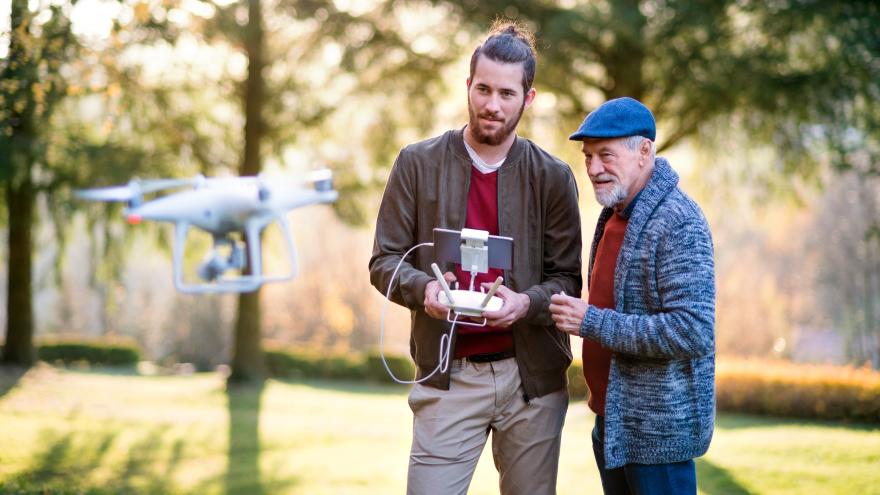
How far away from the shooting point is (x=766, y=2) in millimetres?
10109

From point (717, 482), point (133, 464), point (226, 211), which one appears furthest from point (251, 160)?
point (226, 211)

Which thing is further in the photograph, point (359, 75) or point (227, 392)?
point (227, 392)

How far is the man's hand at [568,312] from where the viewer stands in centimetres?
272

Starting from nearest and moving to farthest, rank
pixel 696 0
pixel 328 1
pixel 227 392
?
1. pixel 696 0
2. pixel 328 1
3. pixel 227 392

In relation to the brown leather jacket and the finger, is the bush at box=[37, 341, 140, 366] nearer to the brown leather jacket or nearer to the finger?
the brown leather jacket

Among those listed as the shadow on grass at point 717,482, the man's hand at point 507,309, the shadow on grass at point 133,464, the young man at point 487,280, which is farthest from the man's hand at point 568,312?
the shadow on grass at point 717,482

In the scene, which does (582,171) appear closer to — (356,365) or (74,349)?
(356,365)

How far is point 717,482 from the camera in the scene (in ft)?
23.9

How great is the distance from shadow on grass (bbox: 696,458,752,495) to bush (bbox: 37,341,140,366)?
61.5ft

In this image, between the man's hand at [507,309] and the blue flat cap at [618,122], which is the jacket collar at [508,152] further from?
Result: the man's hand at [507,309]

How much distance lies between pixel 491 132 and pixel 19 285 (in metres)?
16.5

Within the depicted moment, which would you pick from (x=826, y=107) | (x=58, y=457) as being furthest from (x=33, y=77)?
(x=826, y=107)

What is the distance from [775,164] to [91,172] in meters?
9.62

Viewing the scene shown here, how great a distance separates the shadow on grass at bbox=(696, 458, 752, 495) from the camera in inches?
276
